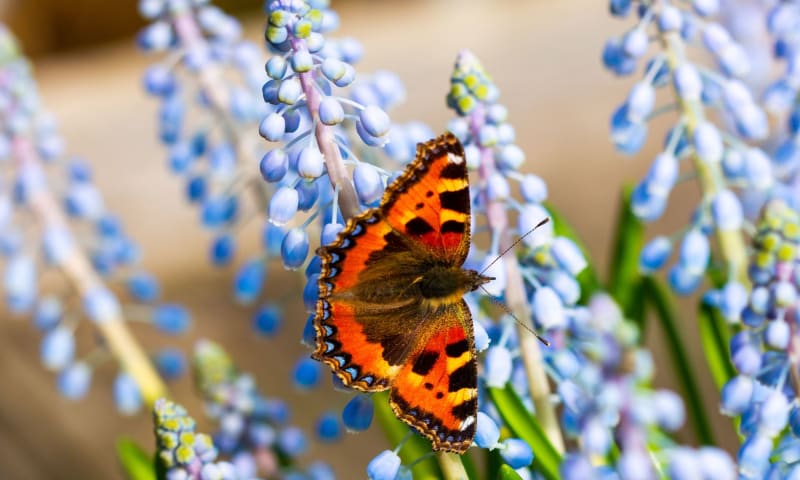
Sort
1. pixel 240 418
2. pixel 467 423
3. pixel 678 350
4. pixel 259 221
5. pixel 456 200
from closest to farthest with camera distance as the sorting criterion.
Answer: pixel 467 423, pixel 456 200, pixel 240 418, pixel 678 350, pixel 259 221

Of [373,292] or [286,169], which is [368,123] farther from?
[373,292]

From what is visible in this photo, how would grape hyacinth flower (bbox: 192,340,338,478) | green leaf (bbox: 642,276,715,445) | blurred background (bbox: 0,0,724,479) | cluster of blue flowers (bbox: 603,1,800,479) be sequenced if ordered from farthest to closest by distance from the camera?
blurred background (bbox: 0,0,724,479)
green leaf (bbox: 642,276,715,445)
grape hyacinth flower (bbox: 192,340,338,478)
cluster of blue flowers (bbox: 603,1,800,479)

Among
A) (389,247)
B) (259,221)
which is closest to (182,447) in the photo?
(389,247)

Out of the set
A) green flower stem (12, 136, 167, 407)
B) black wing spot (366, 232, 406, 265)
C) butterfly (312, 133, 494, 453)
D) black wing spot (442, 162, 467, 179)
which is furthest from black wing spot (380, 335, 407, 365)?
green flower stem (12, 136, 167, 407)

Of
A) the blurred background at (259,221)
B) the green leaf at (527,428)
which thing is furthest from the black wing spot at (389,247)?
the blurred background at (259,221)

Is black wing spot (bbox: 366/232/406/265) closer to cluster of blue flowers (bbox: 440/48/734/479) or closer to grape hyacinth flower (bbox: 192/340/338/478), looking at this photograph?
cluster of blue flowers (bbox: 440/48/734/479)

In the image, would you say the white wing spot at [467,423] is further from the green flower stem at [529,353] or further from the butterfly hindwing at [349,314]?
the green flower stem at [529,353]

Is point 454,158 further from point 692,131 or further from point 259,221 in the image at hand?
point 259,221
